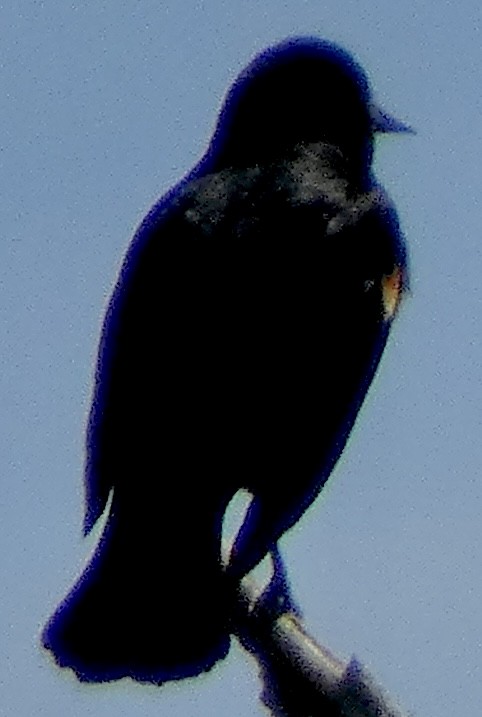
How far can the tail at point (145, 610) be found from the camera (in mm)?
4621

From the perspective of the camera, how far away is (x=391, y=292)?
5.75 m

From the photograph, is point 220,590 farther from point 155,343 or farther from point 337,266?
point 337,266

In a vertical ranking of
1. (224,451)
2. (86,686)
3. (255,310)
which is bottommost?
(86,686)

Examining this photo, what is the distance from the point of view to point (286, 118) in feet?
20.8

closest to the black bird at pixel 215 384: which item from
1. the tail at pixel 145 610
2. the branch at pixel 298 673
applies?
the tail at pixel 145 610

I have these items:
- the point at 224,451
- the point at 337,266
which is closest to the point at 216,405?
the point at 224,451

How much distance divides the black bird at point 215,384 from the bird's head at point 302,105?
448 millimetres

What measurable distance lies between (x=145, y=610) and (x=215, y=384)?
0.78 m

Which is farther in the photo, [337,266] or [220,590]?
[337,266]

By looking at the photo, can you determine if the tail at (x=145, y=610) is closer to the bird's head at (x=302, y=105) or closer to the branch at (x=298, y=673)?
the branch at (x=298, y=673)

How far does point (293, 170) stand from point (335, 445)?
1.04 metres

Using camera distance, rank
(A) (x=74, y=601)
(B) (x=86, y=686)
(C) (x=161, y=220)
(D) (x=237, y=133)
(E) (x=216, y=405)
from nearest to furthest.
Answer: (B) (x=86, y=686) < (A) (x=74, y=601) < (E) (x=216, y=405) < (C) (x=161, y=220) < (D) (x=237, y=133)

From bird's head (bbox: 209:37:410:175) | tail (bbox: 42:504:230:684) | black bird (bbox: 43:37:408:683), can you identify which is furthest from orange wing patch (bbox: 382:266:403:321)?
tail (bbox: 42:504:230:684)

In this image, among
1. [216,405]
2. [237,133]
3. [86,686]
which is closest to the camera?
[86,686]
